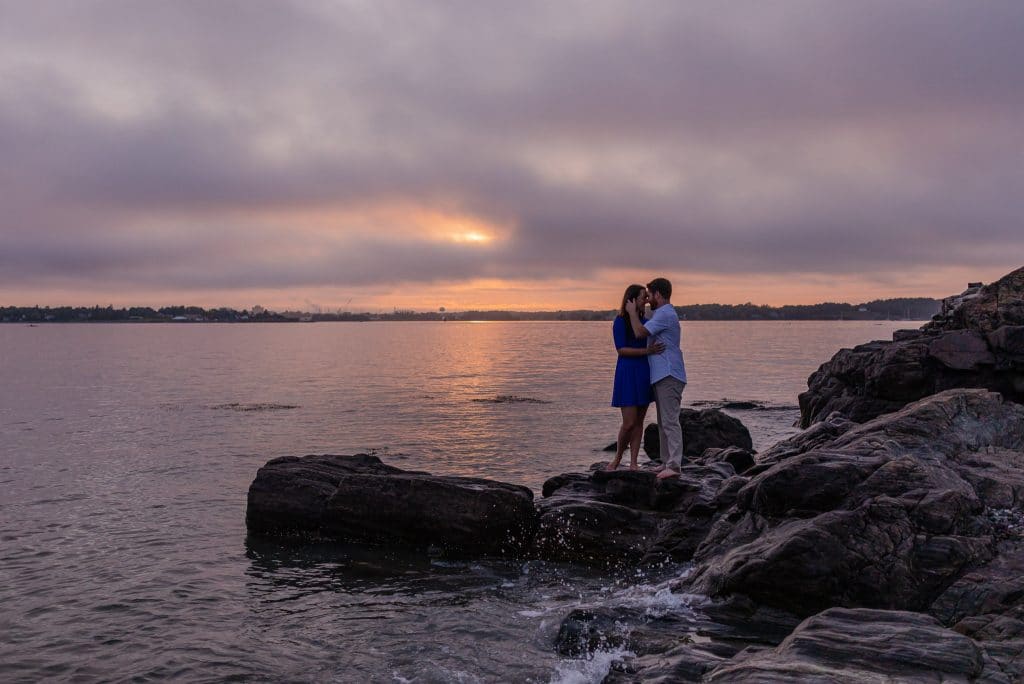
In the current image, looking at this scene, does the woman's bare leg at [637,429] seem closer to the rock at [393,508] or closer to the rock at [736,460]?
the rock at [393,508]

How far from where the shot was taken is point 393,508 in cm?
1340

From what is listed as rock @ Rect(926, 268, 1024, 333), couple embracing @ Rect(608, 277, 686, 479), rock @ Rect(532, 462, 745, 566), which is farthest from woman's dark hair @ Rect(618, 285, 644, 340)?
rock @ Rect(926, 268, 1024, 333)

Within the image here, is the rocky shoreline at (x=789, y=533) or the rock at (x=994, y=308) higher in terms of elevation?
the rock at (x=994, y=308)

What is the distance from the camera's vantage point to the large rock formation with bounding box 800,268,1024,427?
18844mm

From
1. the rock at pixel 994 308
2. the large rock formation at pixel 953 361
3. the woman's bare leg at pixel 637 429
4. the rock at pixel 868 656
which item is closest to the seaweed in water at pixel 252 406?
the large rock formation at pixel 953 361

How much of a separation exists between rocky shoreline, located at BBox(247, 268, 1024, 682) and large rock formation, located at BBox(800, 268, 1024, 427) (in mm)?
6693

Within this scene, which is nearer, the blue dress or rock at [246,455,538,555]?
rock at [246,455,538,555]

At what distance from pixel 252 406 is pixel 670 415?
29815mm

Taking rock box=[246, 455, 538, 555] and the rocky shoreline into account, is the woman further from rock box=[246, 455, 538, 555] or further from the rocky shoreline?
rock box=[246, 455, 538, 555]

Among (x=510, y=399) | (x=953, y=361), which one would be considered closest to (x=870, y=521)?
(x=953, y=361)

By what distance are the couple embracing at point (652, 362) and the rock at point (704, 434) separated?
8.53 meters

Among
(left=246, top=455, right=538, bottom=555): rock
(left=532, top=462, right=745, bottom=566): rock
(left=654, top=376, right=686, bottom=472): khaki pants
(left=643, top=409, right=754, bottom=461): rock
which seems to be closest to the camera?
(left=532, top=462, right=745, bottom=566): rock

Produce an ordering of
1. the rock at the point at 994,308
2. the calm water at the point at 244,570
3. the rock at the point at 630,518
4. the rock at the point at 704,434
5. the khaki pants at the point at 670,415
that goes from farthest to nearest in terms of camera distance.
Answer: the rock at the point at 704,434, the rock at the point at 994,308, the khaki pants at the point at 670,415, the rock at the point at 630,518, the calm water at the point at 244,570

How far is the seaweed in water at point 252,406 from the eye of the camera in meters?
36.8
